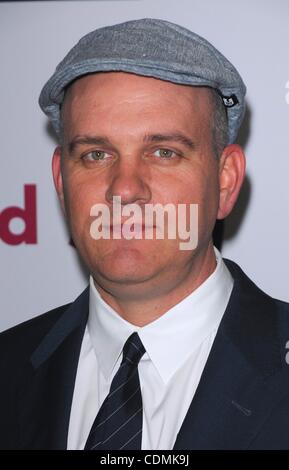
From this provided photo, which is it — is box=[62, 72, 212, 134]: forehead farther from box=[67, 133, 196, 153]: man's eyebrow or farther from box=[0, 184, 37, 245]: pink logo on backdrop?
box=[0, 184, 37, 245]: pink logo on backdrop

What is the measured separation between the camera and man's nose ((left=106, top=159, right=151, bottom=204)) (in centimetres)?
128

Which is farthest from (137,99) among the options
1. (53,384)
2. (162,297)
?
(53,384)

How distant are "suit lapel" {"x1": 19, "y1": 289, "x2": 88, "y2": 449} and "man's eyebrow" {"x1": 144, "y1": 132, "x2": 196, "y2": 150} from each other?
45cm

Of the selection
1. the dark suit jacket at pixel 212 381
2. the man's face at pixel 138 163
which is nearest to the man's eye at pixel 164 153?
the man's face at pixel 138 163

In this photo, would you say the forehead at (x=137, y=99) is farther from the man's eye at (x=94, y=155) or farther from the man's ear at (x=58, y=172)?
the man's ear at (x=58, y=172)

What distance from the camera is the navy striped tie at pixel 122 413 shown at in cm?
135

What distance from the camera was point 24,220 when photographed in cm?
191

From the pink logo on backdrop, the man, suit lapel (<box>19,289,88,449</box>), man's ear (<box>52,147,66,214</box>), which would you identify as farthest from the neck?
the pink logo on backdrop

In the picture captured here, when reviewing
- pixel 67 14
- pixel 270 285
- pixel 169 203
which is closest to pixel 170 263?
pixel 169 203

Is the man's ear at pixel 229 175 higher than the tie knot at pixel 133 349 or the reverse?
higher

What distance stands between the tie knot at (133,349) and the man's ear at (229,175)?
0.31m

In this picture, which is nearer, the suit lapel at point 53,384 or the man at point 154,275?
the man at point 154,275

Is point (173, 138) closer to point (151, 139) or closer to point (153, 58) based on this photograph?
point (151, 139)
